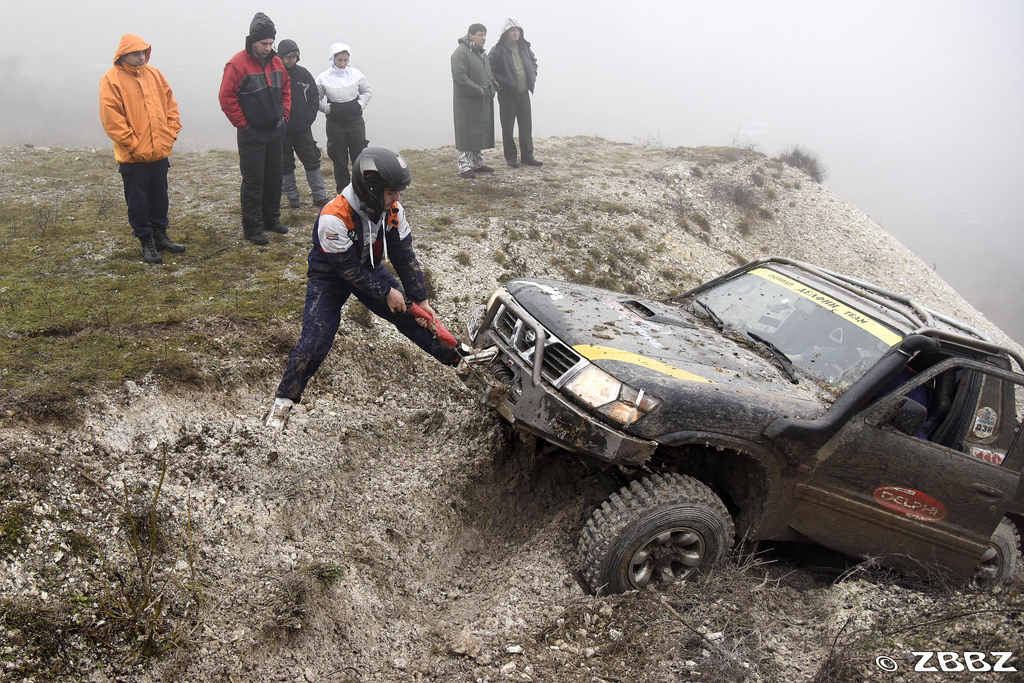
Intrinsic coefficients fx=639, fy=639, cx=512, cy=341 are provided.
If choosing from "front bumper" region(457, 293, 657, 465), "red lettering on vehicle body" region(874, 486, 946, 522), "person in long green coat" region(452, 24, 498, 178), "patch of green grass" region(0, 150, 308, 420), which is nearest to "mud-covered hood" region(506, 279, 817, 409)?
Answer: "front bumper" region(457, 293, 657, 465)

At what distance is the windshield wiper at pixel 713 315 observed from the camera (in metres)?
4.47

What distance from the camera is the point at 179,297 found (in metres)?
5.55

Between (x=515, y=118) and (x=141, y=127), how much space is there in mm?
7025

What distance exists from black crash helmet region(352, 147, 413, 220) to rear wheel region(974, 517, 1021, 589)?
457 cm

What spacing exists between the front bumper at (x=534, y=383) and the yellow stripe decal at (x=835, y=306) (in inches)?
69.2

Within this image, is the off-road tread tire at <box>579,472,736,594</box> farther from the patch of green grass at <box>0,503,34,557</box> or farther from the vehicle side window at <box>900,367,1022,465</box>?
the patch of green grass at <box>0,503,34,557</box>

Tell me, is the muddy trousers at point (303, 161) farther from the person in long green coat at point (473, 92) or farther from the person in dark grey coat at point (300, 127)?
the person in long green coat at point (473, 92)

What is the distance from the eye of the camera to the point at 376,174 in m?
3.81

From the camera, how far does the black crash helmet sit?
3801mm

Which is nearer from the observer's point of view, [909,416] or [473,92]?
[909,416]

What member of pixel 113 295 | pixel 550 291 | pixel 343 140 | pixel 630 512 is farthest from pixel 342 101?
pixel 630 512

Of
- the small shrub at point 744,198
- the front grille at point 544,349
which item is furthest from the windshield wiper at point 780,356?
the small shrub at point 744,198

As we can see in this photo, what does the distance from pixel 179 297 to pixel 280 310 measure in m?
0.86

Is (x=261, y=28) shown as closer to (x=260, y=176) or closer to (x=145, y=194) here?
(x=260, y=176)
